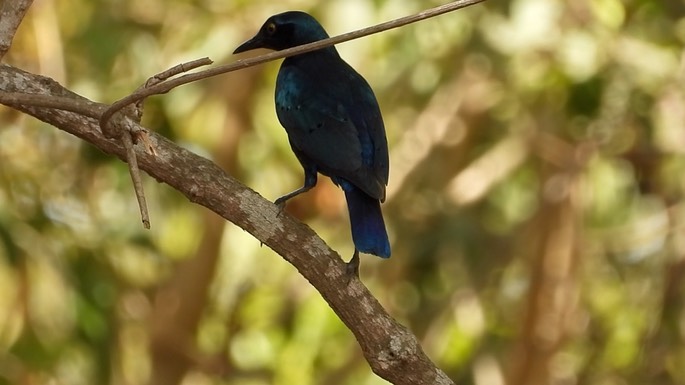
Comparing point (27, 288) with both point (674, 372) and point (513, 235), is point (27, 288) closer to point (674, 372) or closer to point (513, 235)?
point (513, 235)

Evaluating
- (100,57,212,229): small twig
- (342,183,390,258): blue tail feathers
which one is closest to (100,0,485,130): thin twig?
(100,57,212,229): small twig

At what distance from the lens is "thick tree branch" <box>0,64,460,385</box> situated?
371 cm

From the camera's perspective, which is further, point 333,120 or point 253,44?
point 253,44

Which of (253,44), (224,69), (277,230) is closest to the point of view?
(224,69)

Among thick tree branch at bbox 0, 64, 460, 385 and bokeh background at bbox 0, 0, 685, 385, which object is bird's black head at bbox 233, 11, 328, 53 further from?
thick tree branch at bbox 0, 64, 460, 385

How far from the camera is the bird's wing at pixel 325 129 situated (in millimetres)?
4535

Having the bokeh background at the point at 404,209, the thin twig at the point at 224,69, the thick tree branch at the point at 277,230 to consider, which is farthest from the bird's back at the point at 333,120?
the bokeh background at the point at 404,209

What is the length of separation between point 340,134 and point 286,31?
0.91m

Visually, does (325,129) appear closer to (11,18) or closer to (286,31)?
(286,31)

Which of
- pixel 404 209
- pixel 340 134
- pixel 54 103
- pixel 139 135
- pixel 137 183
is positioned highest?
pixel 404 209

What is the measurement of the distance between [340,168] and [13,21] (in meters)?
1.33

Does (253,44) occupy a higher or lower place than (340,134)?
higher

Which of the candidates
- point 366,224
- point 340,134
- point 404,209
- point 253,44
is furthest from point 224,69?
point 404,209

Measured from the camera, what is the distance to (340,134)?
4715mm
